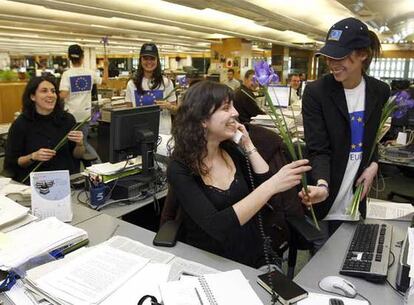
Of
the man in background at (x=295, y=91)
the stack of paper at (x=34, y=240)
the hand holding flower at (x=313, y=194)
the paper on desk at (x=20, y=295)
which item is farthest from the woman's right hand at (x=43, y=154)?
the man in background at (x=295, y=91)

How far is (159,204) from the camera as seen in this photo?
2.29m

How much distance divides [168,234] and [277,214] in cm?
59

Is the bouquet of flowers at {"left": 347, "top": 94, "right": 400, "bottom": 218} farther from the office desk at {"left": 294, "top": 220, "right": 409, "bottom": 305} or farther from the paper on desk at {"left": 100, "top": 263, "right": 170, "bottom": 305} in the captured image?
the paper on desk at {"left": 100, "top": 263, "right": 170, "bottom": 305}

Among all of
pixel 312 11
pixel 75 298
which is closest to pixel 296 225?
pixel 75 298

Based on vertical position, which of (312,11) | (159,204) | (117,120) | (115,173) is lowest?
(159,204)

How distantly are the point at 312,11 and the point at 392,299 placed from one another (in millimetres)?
6820

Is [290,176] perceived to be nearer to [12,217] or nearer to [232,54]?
[12,217]

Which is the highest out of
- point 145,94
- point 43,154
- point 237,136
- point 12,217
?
point 145,94

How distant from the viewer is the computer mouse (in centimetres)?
121

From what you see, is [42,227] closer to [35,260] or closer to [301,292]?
[35,260]

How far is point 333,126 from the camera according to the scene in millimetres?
1757

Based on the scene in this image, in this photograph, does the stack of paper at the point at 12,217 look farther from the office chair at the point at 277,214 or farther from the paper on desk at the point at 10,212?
the office chair at the point at 277,214

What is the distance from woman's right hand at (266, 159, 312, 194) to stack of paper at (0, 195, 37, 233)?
3.64ft

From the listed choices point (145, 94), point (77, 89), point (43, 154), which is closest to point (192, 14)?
point (77, 89)
